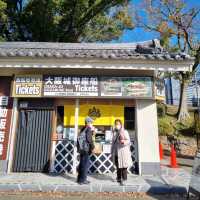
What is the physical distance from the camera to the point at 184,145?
16844 mm

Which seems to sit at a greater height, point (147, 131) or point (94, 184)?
point (147, 131)

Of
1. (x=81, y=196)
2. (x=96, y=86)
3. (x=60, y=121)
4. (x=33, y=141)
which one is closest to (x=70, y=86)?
(x=96, y=86)

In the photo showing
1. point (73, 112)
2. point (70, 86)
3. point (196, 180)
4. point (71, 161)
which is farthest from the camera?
point (73, 112)

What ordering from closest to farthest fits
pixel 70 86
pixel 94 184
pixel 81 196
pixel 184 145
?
1. pixel 81 196
2. pixel 94 184
3. pixel 70 86
4. pixel 184 145

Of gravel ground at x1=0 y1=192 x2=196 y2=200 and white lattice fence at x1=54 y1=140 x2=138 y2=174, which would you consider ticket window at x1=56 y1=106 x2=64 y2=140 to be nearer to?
white lattice fence at x1=54 y1=140 x2=138 y2=174

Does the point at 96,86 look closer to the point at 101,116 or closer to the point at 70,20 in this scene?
the point at 101,116

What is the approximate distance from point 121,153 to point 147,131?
1.81 metres

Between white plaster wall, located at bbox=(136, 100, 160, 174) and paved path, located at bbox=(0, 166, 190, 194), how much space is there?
0.73m

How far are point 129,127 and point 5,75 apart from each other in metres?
4.55

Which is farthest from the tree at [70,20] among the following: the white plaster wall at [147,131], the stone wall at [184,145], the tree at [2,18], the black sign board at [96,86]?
the white plaster wall at [147,131]

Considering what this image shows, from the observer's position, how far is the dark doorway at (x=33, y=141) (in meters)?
8.87

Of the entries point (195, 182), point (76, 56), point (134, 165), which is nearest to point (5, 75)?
point (76, 56)

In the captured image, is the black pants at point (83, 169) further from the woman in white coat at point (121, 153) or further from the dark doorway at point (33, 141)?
the dark doorway at point (33, 141)

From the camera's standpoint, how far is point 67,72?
9047mm
